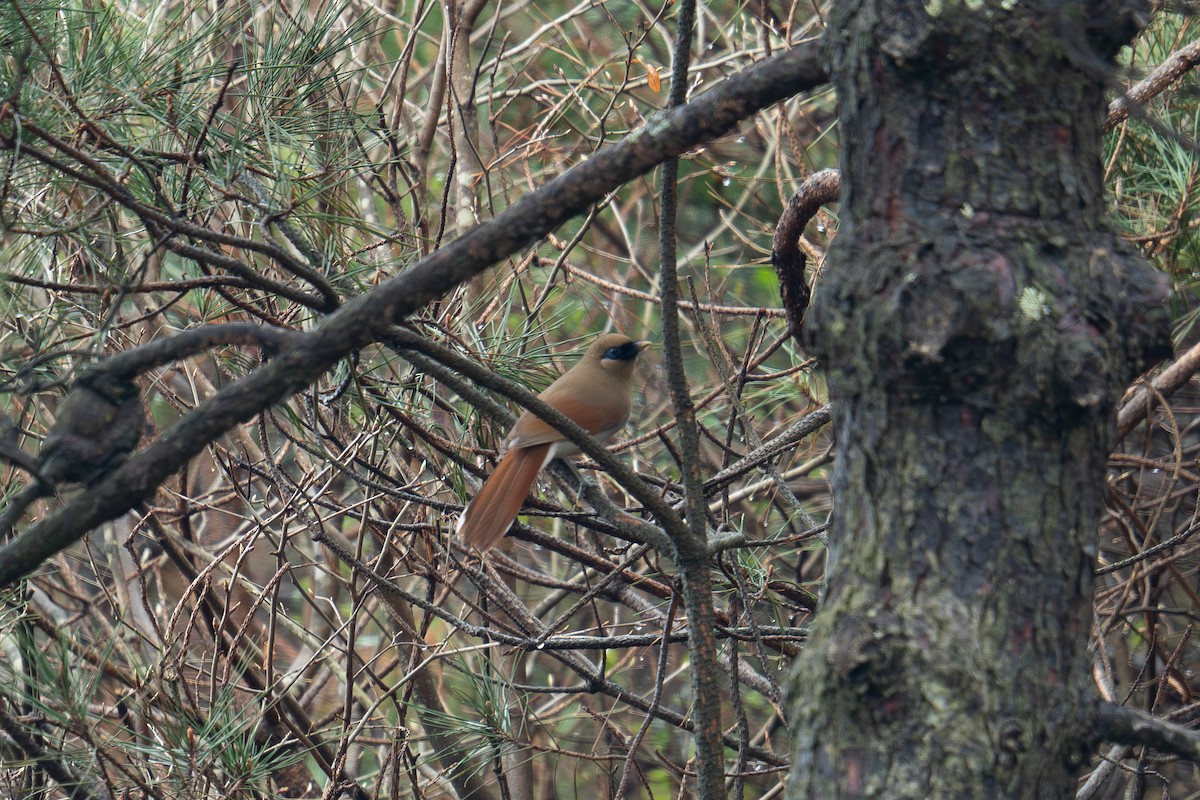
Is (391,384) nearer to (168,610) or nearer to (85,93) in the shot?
(85,93)

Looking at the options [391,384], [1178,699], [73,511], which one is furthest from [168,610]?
[1178,699]

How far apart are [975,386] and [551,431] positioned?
2.28 meters

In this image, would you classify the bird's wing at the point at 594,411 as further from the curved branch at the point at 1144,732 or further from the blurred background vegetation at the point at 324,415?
the curved branch at the point at 1144,732

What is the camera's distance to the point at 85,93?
6.64 feet

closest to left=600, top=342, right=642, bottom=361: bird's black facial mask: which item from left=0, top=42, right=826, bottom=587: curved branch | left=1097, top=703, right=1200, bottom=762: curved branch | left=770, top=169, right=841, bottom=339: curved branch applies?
left=770, top=169, right=841, bottom=339: curved branch

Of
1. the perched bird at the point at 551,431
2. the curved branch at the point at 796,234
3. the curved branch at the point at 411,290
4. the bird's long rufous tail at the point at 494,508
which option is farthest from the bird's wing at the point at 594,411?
the curved branch at the point at 411,290

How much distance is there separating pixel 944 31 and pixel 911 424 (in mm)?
381

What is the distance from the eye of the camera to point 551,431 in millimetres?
3320

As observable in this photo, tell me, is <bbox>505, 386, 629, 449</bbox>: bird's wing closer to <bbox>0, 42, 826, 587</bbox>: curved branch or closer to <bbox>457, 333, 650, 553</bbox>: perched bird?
<bbox>457, 333, 650, 553</bbox>: perched bird

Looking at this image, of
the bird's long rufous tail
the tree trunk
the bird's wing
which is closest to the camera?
the tree trunk

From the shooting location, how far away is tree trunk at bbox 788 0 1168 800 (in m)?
1.08

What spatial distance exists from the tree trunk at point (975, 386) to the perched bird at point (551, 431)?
106 centimetres

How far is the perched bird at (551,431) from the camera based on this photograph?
9.45 feet

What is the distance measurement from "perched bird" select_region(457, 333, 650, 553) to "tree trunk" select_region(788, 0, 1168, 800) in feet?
3.47
